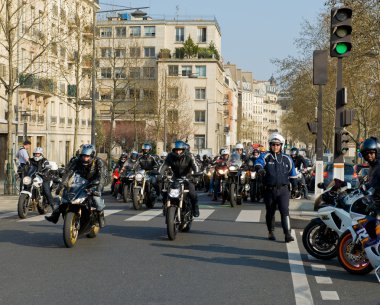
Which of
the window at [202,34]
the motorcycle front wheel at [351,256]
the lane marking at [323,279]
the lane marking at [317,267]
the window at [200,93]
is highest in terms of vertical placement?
the window at [202,34]

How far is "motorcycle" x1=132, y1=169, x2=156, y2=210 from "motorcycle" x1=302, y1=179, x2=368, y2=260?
9.28 metres

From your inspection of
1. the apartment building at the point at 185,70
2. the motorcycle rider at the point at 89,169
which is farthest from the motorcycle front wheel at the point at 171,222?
the apartment building at the point at 185,70

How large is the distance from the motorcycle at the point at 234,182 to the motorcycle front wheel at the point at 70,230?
355 inches

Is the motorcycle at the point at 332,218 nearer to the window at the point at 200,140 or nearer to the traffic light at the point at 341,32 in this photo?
the traffic light at the point at 341,32

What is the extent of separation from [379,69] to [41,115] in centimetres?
2362

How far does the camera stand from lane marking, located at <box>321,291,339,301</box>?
7.45 m

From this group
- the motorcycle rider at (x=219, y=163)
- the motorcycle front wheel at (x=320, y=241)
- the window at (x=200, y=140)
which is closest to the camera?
the motorcycle front wheel at (x=320, y=241)

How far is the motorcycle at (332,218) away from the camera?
30.9ft

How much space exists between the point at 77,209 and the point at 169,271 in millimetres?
2962

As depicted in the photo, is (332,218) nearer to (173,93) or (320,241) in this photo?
(320,241)

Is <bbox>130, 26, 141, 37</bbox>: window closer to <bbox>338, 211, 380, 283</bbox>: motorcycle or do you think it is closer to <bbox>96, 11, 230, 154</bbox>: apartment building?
<bbox>96, 11, 230, 154</bbox>: apartment building

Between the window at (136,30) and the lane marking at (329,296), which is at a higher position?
the window at (136,30)

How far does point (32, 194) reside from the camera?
16984 mm

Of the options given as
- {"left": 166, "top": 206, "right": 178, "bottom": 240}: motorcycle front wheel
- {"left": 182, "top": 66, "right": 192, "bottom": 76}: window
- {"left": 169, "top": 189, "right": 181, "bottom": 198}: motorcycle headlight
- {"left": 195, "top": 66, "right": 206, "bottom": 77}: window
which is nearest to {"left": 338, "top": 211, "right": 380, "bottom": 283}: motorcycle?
{"left": 166, "top": 206, "right": 178, "bottom": 240}: motorcycle front wheel
